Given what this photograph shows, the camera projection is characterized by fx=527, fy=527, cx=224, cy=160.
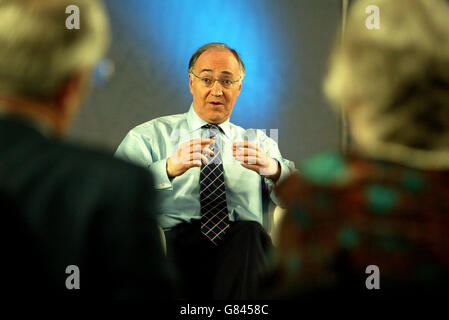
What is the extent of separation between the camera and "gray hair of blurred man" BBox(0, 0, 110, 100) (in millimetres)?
871

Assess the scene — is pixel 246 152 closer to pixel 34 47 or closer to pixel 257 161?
pixel 257 161

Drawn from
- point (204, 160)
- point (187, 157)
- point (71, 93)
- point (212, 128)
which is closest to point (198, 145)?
point (187, 157)

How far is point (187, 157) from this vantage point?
239cm

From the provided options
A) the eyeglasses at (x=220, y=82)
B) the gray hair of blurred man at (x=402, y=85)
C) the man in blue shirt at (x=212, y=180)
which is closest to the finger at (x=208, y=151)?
the man in blue shirt at (x=212, y=180)

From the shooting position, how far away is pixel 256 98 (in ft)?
10.7

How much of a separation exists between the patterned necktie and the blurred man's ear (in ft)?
4.78

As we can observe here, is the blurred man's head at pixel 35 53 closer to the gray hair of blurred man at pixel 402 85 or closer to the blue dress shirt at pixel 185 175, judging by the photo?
the gray hair of blurred man at pixel 402 85

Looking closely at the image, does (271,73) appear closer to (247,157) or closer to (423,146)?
(247,157)

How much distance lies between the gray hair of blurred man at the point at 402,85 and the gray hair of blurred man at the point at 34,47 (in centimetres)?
50

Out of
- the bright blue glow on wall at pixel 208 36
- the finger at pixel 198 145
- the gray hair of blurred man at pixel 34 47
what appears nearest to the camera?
the gray hair of blurred man at pixel 34 47

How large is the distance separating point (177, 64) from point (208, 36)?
0.25m

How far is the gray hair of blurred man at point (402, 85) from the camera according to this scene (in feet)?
3.00

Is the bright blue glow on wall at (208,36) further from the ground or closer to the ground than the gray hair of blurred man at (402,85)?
further from the ground

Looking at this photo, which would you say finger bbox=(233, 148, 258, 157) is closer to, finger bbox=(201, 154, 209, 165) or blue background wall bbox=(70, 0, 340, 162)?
finger bbox=(201, 154, 209, 165)
